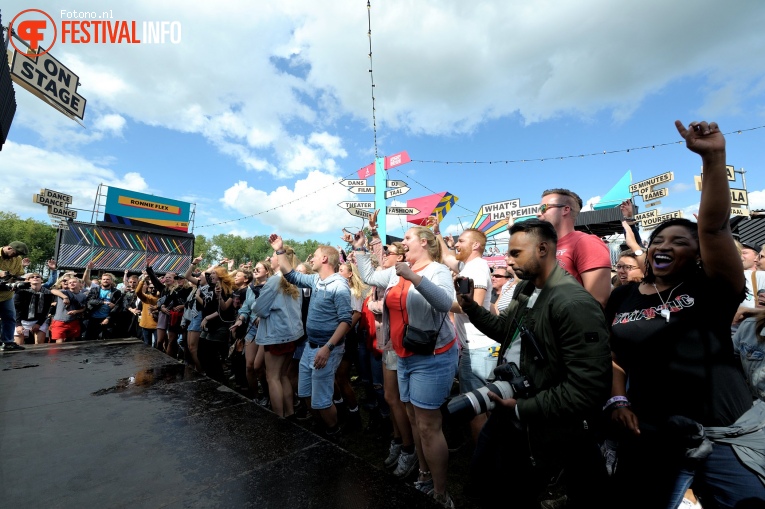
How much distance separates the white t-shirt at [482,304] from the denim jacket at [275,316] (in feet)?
6.54

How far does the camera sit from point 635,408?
1724mm

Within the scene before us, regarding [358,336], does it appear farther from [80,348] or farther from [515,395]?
[80,348]

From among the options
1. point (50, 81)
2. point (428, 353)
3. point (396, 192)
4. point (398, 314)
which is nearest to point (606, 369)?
point (428, 353)

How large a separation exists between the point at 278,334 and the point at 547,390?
3227 mm

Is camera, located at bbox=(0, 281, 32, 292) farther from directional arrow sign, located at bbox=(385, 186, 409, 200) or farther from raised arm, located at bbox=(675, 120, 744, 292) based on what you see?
directional arrow sign, located at bbox=(385, 186, 409, 200)

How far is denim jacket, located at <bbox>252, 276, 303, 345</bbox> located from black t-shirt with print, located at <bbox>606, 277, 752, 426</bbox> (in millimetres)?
3357

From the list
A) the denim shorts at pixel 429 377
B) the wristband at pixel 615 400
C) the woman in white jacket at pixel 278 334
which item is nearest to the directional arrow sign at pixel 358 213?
the woman in white jacket at pixel 278 334

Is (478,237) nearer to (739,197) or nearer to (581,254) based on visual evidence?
(581,254)

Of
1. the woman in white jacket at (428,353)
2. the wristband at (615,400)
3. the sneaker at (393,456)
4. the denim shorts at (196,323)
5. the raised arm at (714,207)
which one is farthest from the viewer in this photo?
the denim shorts at (196,323)

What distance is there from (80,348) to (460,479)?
6244 millimetres

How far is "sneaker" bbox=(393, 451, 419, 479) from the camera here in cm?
317

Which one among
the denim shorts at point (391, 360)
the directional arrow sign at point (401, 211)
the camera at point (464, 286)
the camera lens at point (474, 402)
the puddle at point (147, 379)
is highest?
the directional arrow sign at point (401, 211)

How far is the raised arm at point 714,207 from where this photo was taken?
1.42 metres

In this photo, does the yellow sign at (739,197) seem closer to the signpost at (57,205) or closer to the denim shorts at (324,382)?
the denim shorts at (324,382)
